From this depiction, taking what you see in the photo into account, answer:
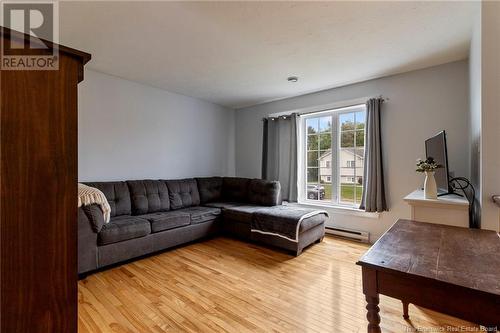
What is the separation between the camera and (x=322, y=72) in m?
3.21

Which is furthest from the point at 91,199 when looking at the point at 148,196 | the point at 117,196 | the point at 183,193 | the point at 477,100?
the point at 477,100

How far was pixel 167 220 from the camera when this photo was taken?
120 inches

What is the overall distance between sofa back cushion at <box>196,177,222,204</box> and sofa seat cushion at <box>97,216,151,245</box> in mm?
1391

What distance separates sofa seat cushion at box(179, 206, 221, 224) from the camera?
340 cm

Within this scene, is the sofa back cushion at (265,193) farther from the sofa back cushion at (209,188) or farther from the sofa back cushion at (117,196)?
the sofa back cushion at (117,196)

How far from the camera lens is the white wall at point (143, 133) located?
3203 mm

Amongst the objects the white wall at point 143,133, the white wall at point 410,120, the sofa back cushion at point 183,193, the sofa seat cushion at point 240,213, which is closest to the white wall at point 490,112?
the white wall at point 410,120

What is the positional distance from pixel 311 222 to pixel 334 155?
4.33 ft

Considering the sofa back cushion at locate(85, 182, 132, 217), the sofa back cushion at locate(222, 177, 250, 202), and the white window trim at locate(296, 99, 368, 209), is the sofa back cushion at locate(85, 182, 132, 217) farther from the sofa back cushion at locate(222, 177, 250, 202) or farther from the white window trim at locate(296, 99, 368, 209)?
the white window trim at locate(296, 99, 368, 209)

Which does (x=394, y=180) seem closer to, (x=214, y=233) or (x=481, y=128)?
(x=481, y=128)

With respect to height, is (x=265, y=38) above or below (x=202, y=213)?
above

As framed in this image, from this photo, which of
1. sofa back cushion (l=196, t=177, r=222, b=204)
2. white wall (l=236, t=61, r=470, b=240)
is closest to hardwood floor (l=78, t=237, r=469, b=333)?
white wall (l=236, t=61, r=470, b=240)

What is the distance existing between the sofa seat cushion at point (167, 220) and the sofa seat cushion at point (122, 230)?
8 centimetres

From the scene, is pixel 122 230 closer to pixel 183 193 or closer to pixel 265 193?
pixel 183 193
